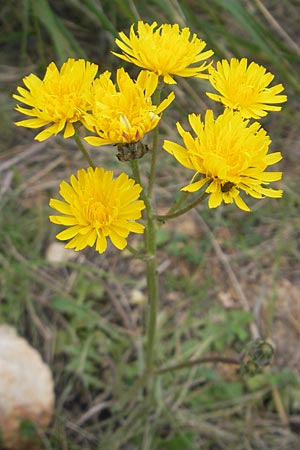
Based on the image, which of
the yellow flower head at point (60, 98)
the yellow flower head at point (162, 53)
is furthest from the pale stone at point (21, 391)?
the yellow flower head at point (162, 53)

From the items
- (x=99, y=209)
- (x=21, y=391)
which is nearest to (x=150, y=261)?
(x=99, y=209)

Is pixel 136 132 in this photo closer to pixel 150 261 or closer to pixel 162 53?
pixel 162 53

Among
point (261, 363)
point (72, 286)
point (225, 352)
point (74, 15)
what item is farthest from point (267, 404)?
point (74, 15)

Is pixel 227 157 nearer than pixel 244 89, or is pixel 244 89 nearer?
pixel 227 157

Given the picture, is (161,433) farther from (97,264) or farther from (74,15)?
(74,15)

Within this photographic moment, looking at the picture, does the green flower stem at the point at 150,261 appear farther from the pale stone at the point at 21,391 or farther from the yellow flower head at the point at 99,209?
the pale stone at the point at 21,391

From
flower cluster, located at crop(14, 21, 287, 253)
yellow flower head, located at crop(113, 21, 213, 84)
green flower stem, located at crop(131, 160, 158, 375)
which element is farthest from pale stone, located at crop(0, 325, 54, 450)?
yellow flower head, located at crop(113, 21, 213, 84)
